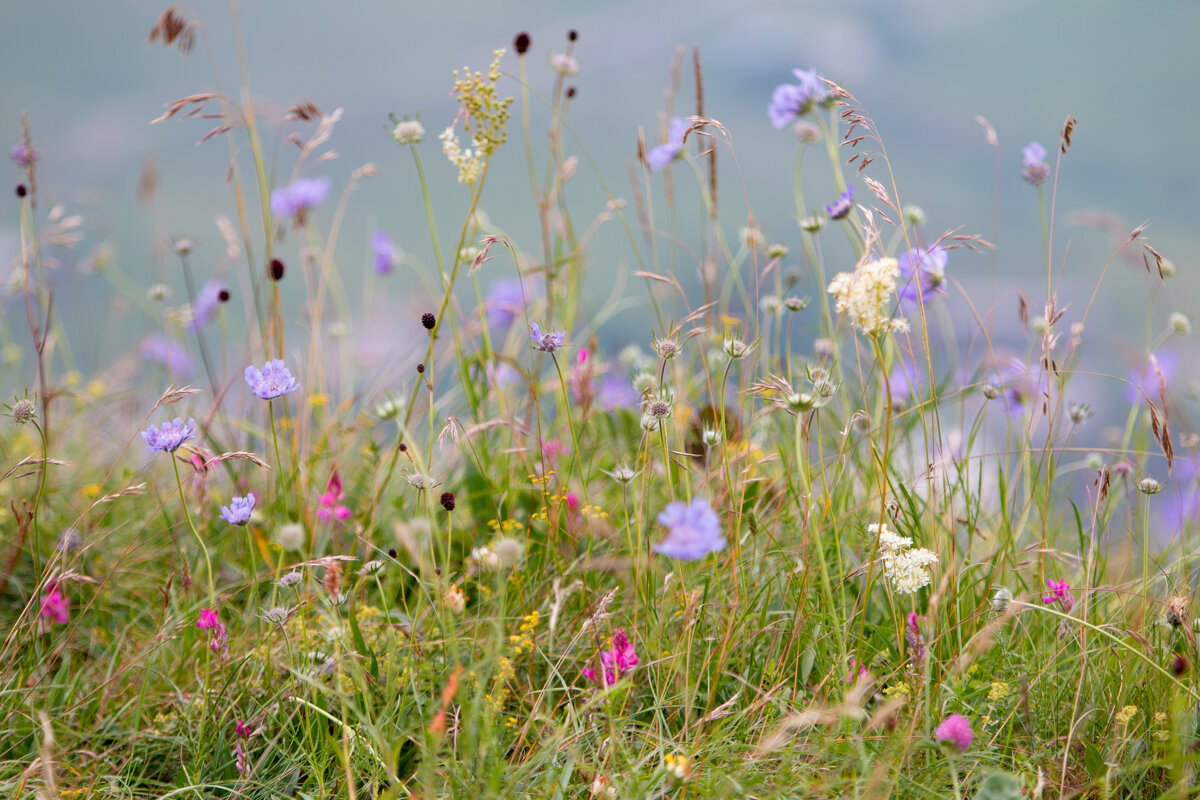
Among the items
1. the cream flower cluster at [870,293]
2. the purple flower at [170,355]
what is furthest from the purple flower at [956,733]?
the purple flower at [170,355]

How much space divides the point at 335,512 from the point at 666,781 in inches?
45.6

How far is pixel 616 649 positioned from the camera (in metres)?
1.42

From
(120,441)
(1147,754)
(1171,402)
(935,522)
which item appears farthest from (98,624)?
(1171,402)

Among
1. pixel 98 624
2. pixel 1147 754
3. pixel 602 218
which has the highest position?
pixel 602 218

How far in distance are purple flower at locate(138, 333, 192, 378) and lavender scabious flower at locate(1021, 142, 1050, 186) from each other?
2.75 metres

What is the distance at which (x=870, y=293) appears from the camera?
1.21m

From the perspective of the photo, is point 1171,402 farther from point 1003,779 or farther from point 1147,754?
point 1003,779

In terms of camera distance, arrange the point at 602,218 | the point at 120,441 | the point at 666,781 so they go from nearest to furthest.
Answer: the point at 666,781 < the point at 602,218 < the point at 120,441

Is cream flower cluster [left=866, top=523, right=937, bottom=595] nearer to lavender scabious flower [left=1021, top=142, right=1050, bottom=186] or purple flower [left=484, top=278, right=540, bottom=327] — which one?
lavender scabious flower [left=1021, top=142, right=1050, bottom=186]

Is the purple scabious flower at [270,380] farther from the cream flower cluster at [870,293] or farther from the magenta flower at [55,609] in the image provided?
the cream flower cluster at [870,293]

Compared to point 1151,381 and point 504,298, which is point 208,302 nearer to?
point 504,298

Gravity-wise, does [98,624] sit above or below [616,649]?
below

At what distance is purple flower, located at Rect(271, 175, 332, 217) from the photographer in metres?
2.61

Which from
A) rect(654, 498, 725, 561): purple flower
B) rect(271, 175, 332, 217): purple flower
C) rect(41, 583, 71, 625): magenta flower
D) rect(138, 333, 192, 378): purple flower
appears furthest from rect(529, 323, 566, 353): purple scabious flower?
rect(138, 333, 192, 378): purple flower
